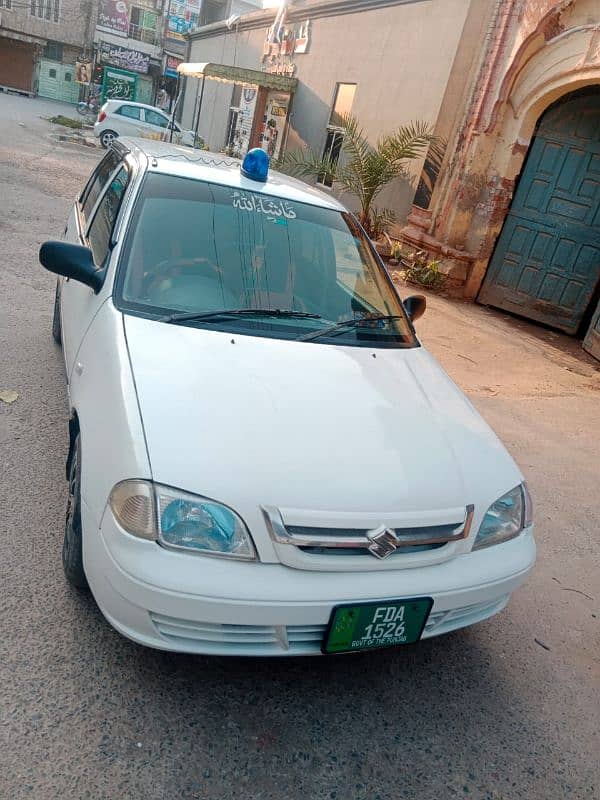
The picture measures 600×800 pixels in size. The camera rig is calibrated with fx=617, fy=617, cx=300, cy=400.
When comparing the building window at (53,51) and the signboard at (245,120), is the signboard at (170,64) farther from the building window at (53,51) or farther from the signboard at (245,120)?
the signboard at (245,120)

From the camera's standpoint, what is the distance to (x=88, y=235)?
360 centimetres

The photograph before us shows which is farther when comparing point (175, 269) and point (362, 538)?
point (175, 269)

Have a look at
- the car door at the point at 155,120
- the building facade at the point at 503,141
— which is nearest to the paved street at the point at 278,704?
the building facade at the point at 503,141

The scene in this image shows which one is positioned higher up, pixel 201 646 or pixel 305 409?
pixel 305 409

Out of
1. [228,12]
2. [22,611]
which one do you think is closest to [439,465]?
[22,611]

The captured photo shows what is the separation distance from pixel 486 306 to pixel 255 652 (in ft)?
26.8

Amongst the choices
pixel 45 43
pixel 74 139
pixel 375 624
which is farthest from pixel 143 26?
pixel 375 624

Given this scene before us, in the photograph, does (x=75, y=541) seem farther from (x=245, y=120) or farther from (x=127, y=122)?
(x=127, y=122)

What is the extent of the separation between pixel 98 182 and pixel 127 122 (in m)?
18.2

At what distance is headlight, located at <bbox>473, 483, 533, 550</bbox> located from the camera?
7.32ft

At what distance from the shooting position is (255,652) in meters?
1.94

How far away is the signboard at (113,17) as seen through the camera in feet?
139

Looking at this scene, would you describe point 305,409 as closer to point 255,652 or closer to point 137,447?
point 137,447

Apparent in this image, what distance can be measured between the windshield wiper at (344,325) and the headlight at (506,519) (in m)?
1.06
